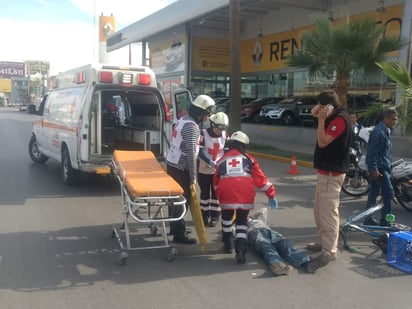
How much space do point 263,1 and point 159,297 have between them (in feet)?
69.3

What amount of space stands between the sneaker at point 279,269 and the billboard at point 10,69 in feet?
396

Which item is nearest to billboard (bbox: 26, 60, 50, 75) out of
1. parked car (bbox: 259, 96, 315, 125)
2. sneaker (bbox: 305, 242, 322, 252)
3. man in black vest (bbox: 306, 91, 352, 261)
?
parked car (bbox: 259, 96, 315, 125)

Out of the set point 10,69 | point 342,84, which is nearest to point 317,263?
point 342,84

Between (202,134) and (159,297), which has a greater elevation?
(202,134)

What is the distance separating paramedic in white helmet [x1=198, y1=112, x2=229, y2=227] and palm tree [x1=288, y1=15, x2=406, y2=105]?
6572 mm

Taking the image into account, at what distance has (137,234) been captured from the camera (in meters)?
6.11

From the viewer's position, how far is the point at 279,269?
4742 mm

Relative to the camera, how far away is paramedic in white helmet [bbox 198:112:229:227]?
6.39 meters

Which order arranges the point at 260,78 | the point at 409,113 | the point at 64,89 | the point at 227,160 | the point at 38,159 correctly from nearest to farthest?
the point at 227,160 → the point at 409,113 → the point at 64,89 → the point at 38,159 → the point at 260,78

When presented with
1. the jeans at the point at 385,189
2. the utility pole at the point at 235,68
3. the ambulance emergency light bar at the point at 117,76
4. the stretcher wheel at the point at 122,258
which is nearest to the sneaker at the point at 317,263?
the jeans at the point at 385,189

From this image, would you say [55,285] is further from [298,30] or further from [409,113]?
[298,30]

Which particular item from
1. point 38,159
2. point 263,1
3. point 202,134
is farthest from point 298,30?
point 202,134

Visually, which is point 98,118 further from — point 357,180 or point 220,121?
point 357,180

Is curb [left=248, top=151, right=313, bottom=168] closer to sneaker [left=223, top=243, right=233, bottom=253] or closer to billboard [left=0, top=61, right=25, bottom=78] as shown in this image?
sneaker [left=223, top=243, right=233, bottom=253]
